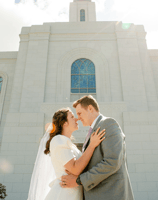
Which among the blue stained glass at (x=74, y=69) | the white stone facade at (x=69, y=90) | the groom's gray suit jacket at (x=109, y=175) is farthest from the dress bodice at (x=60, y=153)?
the blue stained glass at (x=74, y=69)

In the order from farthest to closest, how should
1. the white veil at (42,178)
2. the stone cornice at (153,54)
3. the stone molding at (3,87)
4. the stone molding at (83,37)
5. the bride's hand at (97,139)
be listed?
the stone cornice at (153,54) → the stone molding at (83,37) → the stone molding at (3,87) → the white veil at (42,178) → the bride's hand at (97,139)

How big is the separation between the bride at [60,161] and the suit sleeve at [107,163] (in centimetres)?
10

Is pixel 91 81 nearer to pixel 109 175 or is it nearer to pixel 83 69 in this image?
pixel 83 69

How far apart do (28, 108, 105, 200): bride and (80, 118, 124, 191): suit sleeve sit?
10 cm

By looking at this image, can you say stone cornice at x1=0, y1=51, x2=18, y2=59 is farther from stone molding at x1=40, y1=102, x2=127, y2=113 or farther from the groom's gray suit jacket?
the groom's gray suit jacket

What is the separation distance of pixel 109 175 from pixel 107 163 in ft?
0.51

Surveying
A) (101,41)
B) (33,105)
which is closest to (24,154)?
(33,105)

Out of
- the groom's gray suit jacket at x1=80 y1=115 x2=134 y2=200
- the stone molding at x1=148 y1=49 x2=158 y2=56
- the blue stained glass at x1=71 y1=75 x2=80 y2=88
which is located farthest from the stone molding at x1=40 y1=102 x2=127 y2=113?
the groom's gray suit jacket at x1=80 y1=115 x2=134 y2=200

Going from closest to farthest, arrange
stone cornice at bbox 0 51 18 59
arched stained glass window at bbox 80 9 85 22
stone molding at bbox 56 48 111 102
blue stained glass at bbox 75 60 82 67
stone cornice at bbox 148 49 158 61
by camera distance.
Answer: stone molding at bbox 56 48 111 102, blue stained glass at bbox 75 60 82 67, stone cornice at bbox 148 49 158 61, stone cornice at bbox 0 51 18 59, arched stained glass window at bbox 80 9 85 22

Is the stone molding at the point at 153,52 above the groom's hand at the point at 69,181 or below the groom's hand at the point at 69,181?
above

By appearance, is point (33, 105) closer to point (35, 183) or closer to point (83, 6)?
point (35, 183)

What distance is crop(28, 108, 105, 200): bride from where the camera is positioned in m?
1.93

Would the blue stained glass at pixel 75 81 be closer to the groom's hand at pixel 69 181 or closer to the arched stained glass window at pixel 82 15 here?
the arched stained glass window at pixel 82 15

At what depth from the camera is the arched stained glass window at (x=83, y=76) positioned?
1119 centimetres
